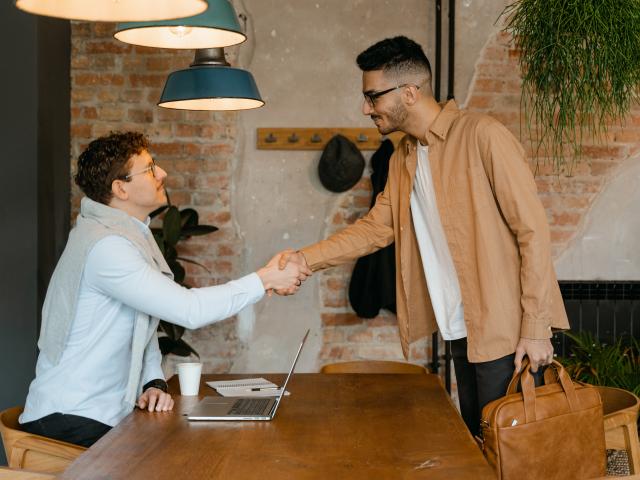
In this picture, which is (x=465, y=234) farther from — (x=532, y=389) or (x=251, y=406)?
(x=251, y=406)

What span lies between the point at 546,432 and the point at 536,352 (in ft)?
1.11

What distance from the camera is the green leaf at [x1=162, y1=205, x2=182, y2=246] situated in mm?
4117

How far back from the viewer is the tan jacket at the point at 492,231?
8.50 ft

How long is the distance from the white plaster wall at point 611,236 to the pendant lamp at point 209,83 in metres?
2.29

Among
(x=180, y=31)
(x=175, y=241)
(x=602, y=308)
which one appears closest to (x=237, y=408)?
(x=180, y=31)

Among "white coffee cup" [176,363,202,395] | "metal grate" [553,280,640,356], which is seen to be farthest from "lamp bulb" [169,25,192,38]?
"metal grate" [553,280,640,356]

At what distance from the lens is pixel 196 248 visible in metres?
4.47

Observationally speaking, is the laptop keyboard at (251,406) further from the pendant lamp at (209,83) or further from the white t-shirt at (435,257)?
the pendant lamp at (209,83)

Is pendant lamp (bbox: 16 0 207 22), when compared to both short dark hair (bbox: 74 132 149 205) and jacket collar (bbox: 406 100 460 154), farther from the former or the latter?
jacket collar (bbox: 406 100 460 154)

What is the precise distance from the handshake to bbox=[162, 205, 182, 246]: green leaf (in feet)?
3.57

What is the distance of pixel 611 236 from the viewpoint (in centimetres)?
446

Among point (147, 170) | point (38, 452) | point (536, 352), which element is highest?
point (147, 170)

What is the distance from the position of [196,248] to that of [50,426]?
2.08 m

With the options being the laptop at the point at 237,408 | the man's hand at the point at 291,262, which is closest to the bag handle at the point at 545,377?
the laptop at the point at 237,408
